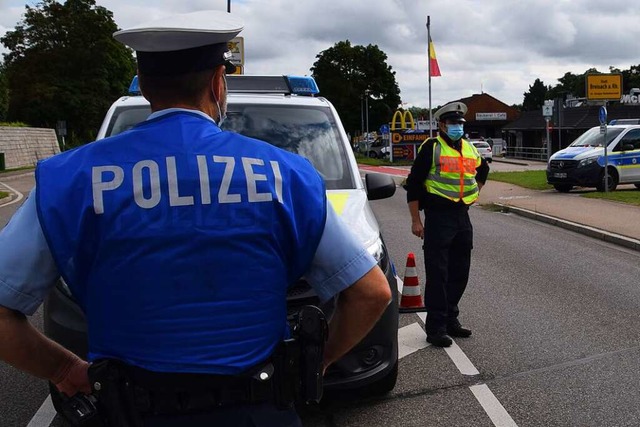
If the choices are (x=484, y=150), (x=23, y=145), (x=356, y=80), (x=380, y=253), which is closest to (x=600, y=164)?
(x=380, y=253)

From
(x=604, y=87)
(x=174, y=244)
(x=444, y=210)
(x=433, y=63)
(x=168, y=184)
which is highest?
(x=433, y=63)

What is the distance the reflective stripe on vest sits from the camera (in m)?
5.72

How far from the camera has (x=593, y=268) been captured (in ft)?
30.7

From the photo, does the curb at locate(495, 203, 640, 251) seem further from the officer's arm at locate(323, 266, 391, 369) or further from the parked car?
the parked car

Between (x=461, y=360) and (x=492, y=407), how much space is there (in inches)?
36.8

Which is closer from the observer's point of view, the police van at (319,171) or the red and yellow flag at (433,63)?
the police van at (319,171)

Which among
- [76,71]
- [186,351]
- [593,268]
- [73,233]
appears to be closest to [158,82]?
[73,233]

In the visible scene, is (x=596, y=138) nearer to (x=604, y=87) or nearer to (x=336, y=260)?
(x=604, y=87)

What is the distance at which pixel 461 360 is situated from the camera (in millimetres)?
5402

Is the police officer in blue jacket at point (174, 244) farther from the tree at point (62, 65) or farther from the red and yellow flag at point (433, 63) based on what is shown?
the tree at point (62, 65)

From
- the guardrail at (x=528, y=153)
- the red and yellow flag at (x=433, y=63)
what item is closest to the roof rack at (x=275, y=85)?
the red and yellow flag at (x=433, y=63)

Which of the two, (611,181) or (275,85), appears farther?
(611,181)

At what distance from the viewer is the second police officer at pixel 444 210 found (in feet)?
18.5

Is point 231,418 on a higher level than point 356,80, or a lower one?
lower
